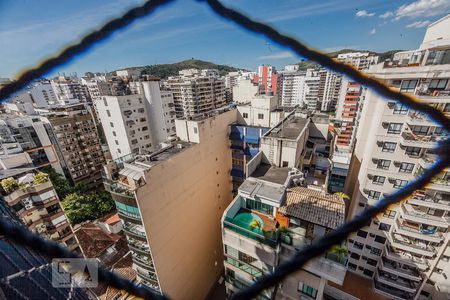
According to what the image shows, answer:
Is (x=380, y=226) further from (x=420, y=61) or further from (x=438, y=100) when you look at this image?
(x=420, y=61)

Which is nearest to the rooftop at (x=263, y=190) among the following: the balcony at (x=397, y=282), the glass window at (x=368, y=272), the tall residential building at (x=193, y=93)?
the balcony at (x=397, y=282)

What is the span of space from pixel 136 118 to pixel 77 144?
8.99 meters

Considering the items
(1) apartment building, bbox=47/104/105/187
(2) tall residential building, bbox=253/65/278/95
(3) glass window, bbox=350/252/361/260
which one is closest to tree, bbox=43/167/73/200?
(1) apartment building, bbox=47/104/105/187

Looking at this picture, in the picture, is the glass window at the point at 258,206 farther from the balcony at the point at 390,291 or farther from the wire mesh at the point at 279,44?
the balcony at the point at 390,291

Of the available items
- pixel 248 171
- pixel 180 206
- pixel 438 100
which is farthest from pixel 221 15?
pixel 438 100

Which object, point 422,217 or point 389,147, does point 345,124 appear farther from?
point 422,217

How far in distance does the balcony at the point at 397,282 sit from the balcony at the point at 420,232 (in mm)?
3685

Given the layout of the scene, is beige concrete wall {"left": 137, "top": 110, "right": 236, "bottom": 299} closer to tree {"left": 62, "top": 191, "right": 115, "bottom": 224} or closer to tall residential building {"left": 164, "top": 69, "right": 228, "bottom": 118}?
tree {"left": 62, "top": 191, "right": 115, "bottom": 224}

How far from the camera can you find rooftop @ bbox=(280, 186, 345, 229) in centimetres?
641

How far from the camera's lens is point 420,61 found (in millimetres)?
9484

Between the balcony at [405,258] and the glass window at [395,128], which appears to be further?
the balcony at [405,258]

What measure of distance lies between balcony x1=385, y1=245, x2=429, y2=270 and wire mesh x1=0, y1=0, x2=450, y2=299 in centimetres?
1576

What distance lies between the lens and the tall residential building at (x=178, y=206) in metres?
8.60

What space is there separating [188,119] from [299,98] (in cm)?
5456
